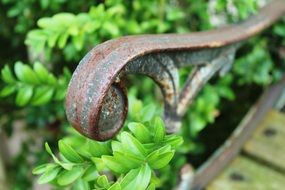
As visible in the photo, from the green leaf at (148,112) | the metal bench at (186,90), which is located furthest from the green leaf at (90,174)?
the green leaf at (148,112)

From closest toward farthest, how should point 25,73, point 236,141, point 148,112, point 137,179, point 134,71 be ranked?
point 137,179 → point 134,71 → point 148,112 → point 25,73 → point 236,141

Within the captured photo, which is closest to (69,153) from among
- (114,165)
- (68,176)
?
(68,176)

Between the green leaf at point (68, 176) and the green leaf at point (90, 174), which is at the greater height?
the green leaf at point (68, 176)

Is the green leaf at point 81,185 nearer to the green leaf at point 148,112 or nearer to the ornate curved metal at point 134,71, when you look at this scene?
the ornate curved metal at point 134,71

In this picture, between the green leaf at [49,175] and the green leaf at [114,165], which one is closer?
the green leaf at [114,165]

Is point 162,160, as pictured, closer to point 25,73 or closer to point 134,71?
point 134,71

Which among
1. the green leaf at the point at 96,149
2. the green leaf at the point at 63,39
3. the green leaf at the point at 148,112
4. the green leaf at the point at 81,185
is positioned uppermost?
the green leaf at the point at 63,39

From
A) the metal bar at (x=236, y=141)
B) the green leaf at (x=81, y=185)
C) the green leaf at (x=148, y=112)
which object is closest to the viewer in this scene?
the green leaf at (x=81, y=185)

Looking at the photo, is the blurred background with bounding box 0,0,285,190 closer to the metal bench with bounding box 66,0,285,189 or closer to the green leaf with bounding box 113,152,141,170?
the metal bench with bounding box 66,0,285,189
